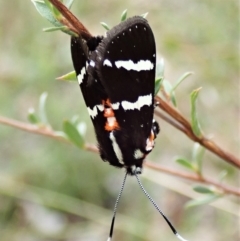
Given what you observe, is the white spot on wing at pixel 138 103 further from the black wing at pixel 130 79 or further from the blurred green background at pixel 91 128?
the blurred green background at pixel 91 128

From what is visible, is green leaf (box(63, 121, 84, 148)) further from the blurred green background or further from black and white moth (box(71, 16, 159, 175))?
the blurred green background

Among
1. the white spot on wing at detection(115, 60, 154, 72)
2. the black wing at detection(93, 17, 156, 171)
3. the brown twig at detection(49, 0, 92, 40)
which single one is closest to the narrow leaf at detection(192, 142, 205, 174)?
the black wing at detection(93, 17, 156, 171)

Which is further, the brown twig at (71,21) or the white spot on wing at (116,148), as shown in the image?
the white spot on wing at (116,148)

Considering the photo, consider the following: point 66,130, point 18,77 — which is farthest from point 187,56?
point 66,130

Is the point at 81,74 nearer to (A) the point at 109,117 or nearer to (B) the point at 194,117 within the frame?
(A) the point at 109,117

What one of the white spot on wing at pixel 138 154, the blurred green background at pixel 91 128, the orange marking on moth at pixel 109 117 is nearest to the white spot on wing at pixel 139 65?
the orange marking on moth at pixel 109 117
